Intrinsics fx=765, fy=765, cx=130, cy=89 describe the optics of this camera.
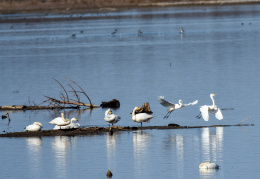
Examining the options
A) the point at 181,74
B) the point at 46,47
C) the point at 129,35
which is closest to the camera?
the point at 181,74

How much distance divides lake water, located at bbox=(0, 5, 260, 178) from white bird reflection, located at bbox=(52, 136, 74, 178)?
0.02 meters

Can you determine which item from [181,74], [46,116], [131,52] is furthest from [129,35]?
[46,116]

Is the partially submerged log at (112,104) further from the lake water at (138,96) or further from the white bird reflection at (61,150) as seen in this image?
the white bird reflection at (61,150)

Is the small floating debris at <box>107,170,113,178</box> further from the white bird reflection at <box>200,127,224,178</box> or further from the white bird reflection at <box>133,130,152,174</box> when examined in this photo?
the white bird reflection at <box>200,127,224,178</box>

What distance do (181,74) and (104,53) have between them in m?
14.0

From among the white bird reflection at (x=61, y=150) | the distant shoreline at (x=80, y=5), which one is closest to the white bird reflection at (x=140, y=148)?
the white bird reflection at (x=61, y=150)

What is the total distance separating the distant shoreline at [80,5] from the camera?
4345 inches

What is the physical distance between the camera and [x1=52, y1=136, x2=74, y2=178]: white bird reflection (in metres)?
14.7

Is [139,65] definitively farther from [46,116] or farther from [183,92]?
[46,116]

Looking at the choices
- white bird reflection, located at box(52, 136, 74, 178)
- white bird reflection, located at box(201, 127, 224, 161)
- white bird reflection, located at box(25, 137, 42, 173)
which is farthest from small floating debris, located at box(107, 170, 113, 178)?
white bird reflection, located at box(201, 127, 224, 161)

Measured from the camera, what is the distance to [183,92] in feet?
82.9

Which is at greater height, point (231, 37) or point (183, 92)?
point (231, 37)

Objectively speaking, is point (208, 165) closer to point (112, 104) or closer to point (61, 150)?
point (61, 150)

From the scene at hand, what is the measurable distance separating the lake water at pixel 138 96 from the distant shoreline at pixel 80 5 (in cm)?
5341
